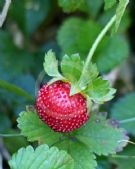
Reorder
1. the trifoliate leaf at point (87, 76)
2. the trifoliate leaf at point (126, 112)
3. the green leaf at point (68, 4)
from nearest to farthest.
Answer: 1. the trifoliate leaf at point (87, 76)
2. the green leaf at point (68, 4)
3. the trifoliate leaf at point (126, 112)

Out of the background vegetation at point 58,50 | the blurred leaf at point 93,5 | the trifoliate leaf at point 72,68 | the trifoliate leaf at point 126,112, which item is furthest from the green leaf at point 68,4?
the blurred leaf at point 93,5

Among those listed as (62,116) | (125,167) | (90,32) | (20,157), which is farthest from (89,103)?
(90,32)

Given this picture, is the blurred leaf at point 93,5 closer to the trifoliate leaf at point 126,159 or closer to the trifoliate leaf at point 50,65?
the trifoliate leaf at point 126,159

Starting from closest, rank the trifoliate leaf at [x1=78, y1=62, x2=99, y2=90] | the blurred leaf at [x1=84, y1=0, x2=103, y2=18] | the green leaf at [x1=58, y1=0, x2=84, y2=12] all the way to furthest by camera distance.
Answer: the trifoliate leaf at [x1=78, y1=62, x2=99, y2=90]
the green leaf at [x1=58, y1=0, x2=84, y2=12]
the blurred leaf at [x1=84, y1=0, x2=103, y2=18]

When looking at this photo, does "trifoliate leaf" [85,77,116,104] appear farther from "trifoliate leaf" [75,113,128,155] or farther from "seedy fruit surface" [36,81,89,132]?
"trifoliate leaf" [75,113,128,155]

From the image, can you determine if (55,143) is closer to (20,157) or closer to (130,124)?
(20,157)

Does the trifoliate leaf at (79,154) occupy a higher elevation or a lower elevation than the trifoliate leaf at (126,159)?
higher

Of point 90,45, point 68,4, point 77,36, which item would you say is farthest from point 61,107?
point 77,36

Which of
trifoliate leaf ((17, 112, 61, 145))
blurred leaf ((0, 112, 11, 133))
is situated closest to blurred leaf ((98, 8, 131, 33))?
blurred leaf ((0, 112, 11, 133))
